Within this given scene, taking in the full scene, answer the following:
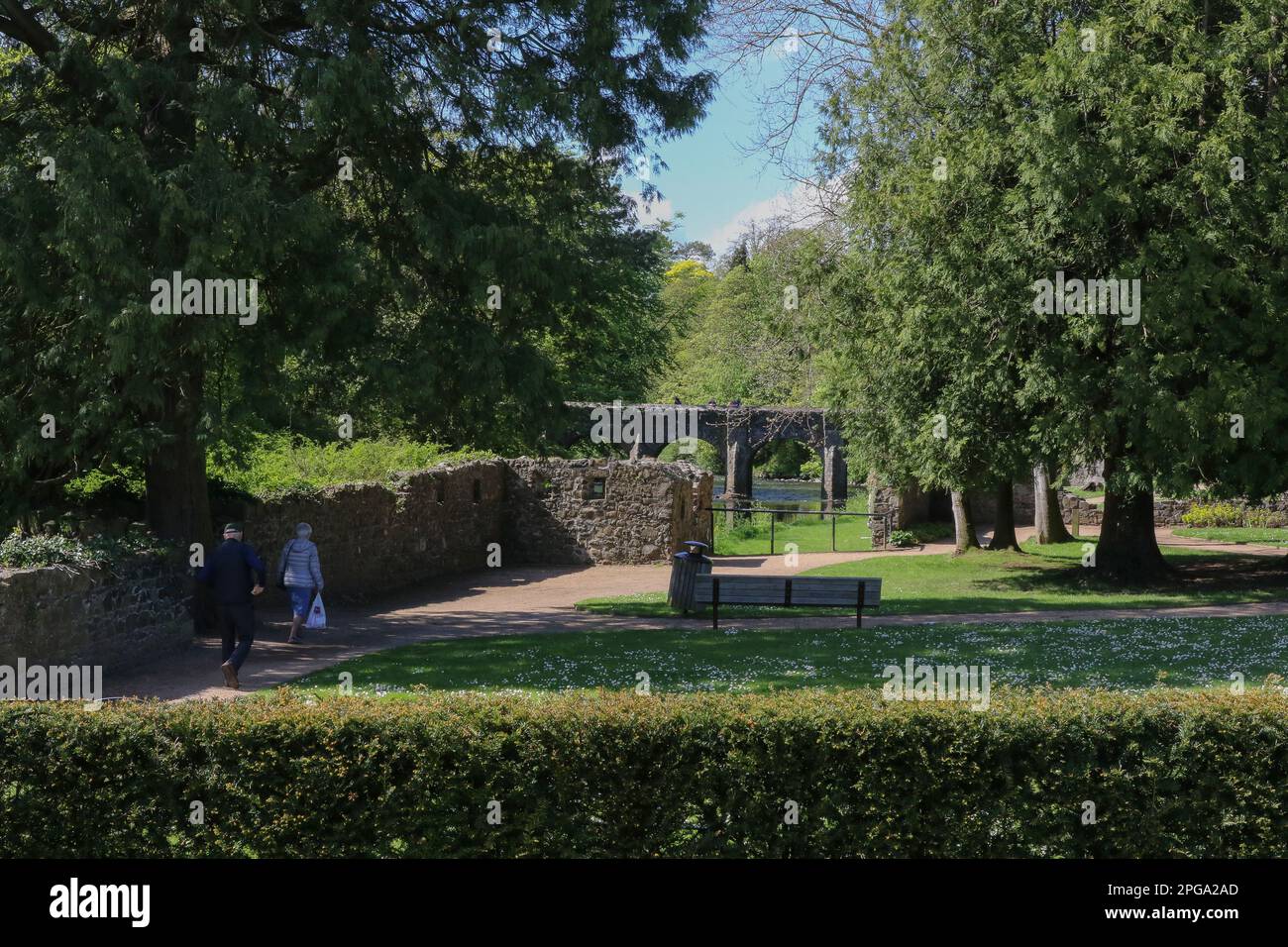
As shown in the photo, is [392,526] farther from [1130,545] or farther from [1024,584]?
[1130,545]

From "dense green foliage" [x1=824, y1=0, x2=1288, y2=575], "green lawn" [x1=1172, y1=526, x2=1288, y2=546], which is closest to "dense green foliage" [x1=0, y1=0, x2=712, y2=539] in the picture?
"dense green foliage" [x1=824, y1=0, x2=1288, y2=575]

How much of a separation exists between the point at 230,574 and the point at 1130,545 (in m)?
15.6

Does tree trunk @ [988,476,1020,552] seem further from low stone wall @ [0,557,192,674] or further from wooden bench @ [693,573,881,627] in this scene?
low stone wall @ [0,557,192,674]

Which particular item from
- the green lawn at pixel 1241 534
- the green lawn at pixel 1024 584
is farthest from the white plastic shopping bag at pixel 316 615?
the green lawn at pixel 1241 534

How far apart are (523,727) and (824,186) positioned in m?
19.4

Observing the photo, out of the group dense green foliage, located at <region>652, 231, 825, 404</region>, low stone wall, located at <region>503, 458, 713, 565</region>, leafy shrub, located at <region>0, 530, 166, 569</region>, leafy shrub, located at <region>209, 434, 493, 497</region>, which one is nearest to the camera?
leafy shrub, located at <region>0, 530, 166, 569</region>

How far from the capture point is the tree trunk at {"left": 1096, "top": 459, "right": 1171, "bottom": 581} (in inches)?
862

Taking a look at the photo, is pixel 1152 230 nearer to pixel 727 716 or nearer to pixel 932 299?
pixel 932 299

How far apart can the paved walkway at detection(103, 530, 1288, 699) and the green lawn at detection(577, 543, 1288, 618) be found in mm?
816

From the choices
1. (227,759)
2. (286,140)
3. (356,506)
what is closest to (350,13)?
(286,140)

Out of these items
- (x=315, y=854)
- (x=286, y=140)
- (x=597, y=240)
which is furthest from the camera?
(x=597, y=240)

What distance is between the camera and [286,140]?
15289mm

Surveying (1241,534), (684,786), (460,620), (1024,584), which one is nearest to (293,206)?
(460,620)

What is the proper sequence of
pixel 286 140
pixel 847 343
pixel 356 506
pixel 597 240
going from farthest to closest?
pixel 847 343 < pixel 356 506 < pixel 597 240 < pixel 286 140
